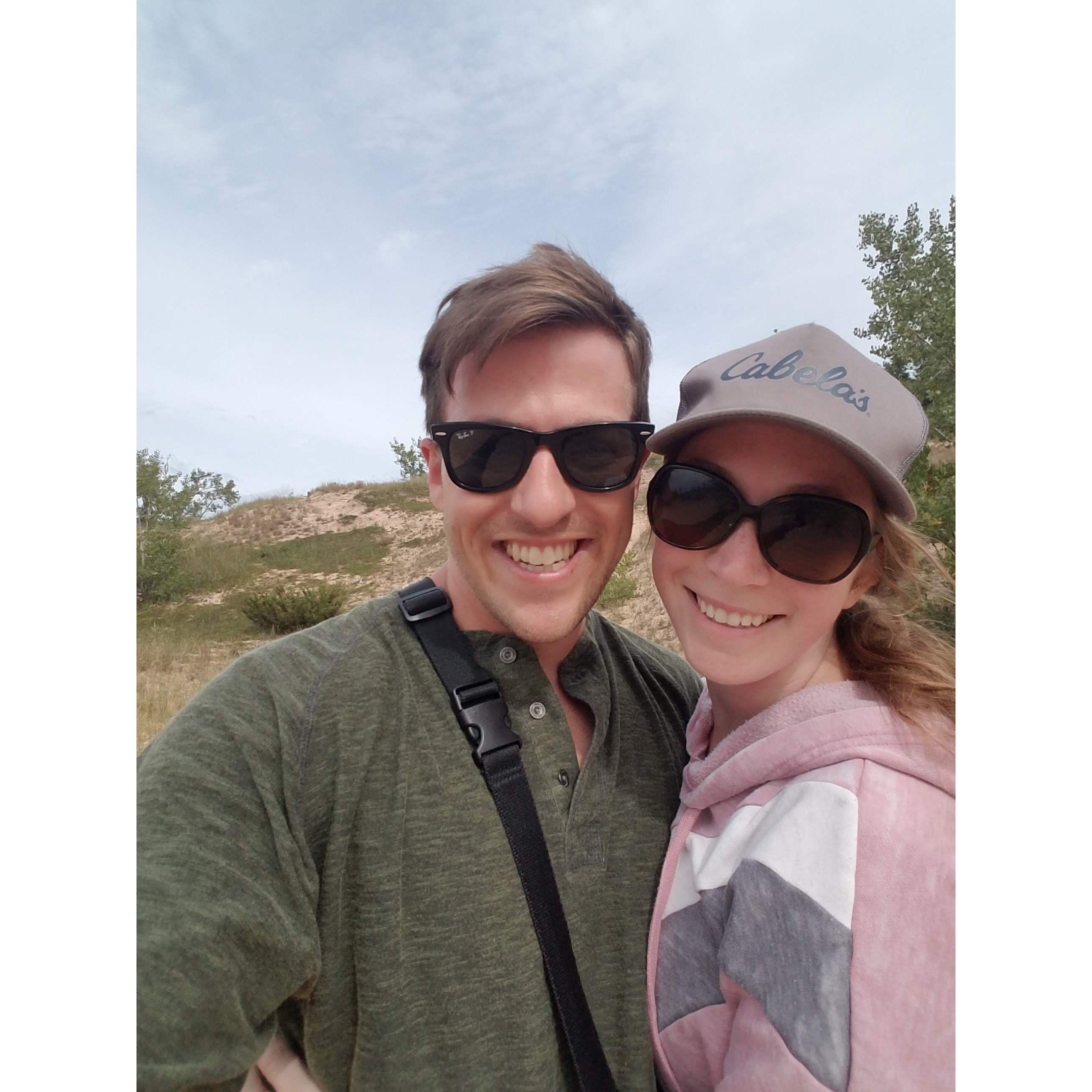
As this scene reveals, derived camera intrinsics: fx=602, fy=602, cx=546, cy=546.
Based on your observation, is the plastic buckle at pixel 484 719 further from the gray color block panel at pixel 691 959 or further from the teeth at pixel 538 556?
the gray color block panel at pixel 691 959

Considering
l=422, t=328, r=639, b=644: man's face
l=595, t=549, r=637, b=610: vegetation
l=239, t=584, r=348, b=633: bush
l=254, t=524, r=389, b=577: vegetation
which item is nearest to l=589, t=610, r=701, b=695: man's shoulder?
l=422, t=328, r=639, b=644: man's face

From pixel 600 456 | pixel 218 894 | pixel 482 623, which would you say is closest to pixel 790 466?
pixel 600 456

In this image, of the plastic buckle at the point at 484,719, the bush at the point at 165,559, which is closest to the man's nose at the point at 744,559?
the plastic buckle at the point at 484,719

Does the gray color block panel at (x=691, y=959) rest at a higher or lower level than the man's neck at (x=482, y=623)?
lower

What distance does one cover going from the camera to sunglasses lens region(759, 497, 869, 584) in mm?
1315

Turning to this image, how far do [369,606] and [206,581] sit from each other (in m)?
19.5

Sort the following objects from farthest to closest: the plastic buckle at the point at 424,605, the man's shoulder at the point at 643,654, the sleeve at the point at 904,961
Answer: the man's shoulder at the point at 643,654 < the plastic buckle at the point at 424,605 < the sleeve at the point at 904,961

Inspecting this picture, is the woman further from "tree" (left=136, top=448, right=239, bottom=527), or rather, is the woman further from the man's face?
"tree" (left=136, top=448, right=239, bottom=527)

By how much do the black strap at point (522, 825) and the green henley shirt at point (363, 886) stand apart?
0.10 ft

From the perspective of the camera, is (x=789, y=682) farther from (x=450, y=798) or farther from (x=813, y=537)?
(x=450, y=798)

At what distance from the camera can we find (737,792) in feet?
4.52

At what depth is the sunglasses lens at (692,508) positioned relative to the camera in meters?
1.38

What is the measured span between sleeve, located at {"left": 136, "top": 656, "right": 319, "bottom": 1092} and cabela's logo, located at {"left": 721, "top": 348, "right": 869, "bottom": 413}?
1.29 m
